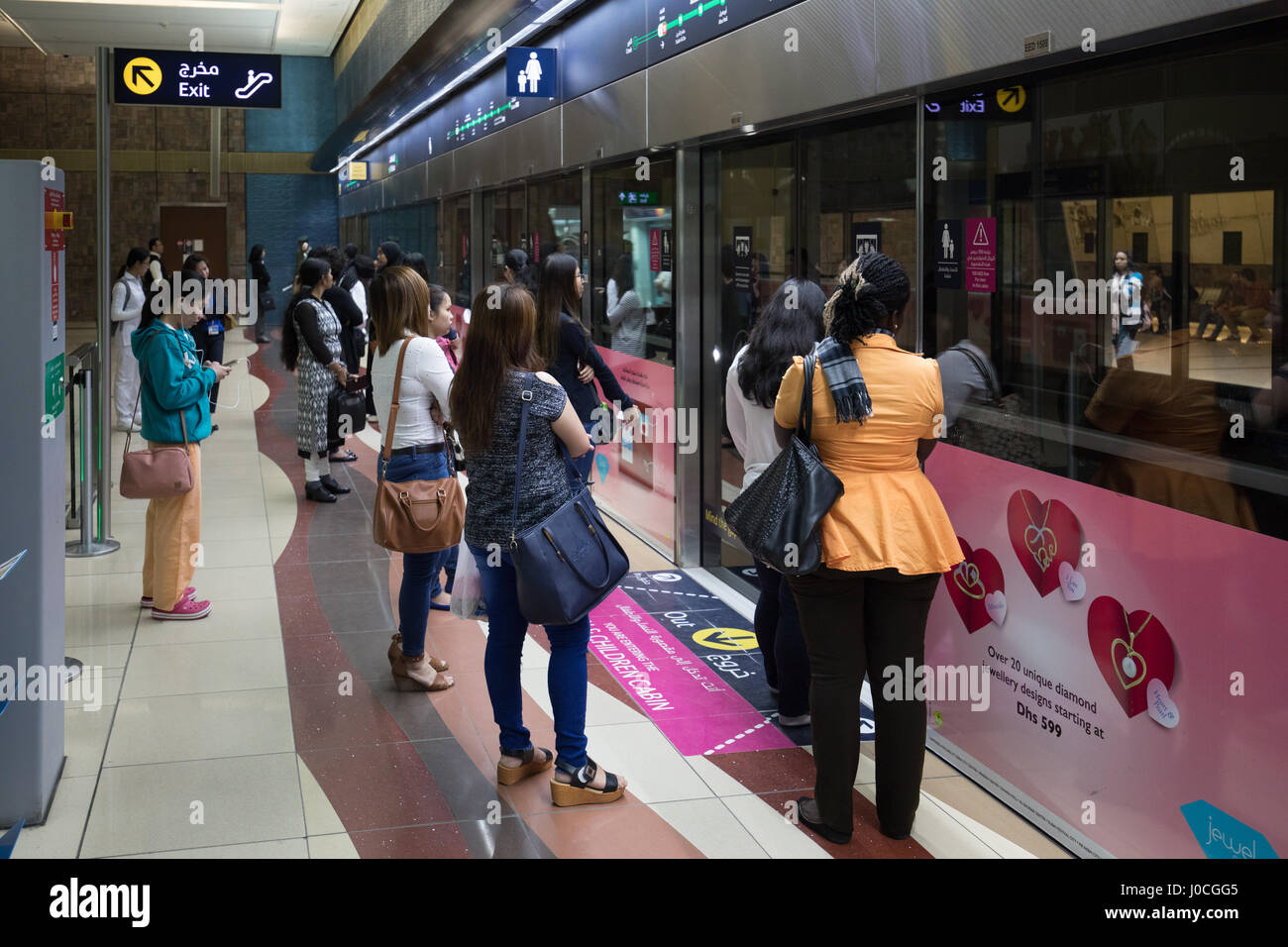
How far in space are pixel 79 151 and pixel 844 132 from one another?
864 inches

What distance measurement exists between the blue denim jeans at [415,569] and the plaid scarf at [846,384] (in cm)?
174

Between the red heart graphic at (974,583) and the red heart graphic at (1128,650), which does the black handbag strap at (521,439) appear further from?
the red heart graphic at (1128,650)

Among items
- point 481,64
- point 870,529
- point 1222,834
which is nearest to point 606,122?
point 481,64

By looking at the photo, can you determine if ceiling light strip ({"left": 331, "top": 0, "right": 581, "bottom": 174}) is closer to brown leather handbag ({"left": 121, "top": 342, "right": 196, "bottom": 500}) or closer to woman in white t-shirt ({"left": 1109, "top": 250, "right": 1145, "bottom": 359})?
brown leather handbag ({"left": 121, "top": 342, "right": 196, "bottom": 500})

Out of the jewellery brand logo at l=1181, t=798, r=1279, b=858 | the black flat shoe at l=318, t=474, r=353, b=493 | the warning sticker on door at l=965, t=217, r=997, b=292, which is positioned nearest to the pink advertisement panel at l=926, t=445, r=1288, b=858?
the jewellery brand logo at l=1181, t=798, r=1279, b=858

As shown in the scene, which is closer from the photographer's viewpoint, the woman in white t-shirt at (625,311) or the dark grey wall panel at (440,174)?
the woman in white t-shirt at (625,311)

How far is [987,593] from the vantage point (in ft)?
12.2

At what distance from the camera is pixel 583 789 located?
3586mm

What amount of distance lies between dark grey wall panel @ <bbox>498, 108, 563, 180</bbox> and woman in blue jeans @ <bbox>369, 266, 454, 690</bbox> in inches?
162

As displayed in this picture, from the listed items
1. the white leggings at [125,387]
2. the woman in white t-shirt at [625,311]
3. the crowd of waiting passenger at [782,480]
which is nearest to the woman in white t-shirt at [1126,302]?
the crowd of waiting passenger at [782,480]

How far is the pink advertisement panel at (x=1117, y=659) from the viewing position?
8.77 feet

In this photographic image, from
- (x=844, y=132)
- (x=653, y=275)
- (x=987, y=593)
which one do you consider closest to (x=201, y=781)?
(x=987, y=593)

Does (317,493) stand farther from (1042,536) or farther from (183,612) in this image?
(1042,536)

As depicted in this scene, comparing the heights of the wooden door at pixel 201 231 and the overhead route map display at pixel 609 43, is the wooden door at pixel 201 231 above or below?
above
